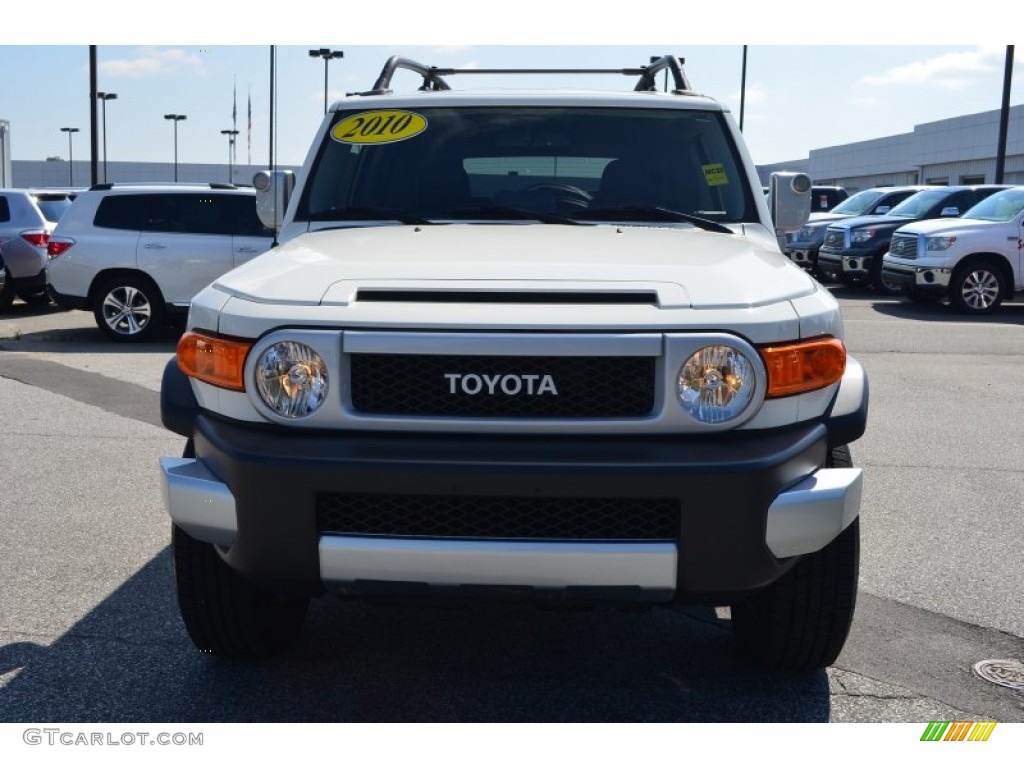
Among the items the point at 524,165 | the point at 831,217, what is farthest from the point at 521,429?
the point at 831,217

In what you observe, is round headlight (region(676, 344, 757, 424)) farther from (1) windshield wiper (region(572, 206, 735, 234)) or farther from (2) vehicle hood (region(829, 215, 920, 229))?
(2) vehicle hood (region(829, 215, 920, 229))

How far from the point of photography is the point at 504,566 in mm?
A: 3037

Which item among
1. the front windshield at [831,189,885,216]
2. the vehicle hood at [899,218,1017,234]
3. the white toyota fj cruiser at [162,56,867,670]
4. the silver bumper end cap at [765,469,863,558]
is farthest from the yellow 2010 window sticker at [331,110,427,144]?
the front windshield at [831,189,885,216]

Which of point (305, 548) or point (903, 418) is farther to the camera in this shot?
point (903, 418)

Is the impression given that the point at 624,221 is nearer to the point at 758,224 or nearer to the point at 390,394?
the point at 758,224

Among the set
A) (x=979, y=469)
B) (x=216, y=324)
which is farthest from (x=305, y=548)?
(x=979, y=469)

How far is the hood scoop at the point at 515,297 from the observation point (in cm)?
319

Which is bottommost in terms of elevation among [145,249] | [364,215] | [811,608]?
[811,608]

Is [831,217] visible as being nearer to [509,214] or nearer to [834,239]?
[834,239]

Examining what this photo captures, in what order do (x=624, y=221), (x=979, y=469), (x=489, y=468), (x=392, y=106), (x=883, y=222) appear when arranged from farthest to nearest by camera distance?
(x=883, y=222)
(x=979, y=469)
(x=392, y=106)
(x=624, y=221)
(x=489, y=468)

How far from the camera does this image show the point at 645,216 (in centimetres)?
446

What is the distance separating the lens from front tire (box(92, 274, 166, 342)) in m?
13.7

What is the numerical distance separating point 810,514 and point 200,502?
1586 mm

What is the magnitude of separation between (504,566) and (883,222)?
18368 mm
